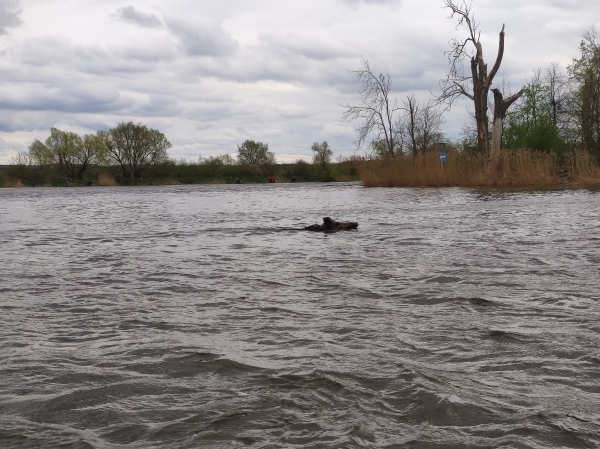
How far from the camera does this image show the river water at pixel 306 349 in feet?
9.20

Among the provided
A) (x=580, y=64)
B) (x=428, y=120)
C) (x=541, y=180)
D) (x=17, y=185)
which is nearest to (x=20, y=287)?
(x=541, y=180)

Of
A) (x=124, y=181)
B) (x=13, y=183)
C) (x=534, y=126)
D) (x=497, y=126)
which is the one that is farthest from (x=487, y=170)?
(x=13, y=183)

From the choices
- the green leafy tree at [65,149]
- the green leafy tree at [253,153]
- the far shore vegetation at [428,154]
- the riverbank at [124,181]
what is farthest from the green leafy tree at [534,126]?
the green leafy tree at [65,149]

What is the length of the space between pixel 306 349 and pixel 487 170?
2702cm

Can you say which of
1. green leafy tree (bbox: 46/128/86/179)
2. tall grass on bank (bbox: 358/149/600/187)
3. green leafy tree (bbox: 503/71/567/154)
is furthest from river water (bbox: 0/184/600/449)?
green leafy tree (bbox: 46/128/86/179)

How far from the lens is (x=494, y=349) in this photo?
391 centimetres

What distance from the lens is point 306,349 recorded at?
4.02 meters

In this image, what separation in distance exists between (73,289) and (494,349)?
14.3 feet

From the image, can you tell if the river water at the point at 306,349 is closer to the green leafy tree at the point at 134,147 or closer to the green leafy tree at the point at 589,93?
the green leafy tree at the point at 589,93

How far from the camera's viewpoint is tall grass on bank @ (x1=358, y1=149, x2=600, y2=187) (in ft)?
93.6

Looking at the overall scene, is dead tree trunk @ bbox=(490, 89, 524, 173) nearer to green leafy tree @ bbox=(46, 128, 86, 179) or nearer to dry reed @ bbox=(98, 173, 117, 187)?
dry reed @ bbox=(98, 173, 117, 187)

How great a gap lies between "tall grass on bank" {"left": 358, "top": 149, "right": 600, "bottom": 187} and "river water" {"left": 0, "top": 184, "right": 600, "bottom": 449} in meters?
21.0

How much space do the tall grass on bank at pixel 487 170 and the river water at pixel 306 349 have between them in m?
21.0

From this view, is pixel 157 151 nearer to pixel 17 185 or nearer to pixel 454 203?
pixel 17 185
